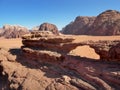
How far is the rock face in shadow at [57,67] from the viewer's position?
316 inches

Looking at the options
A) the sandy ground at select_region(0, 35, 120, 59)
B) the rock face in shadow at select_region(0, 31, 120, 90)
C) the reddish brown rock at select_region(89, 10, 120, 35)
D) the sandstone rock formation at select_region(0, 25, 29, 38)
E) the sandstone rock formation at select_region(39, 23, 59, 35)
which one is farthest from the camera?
the sandstone rock formation at select_region(0, 25, 29, 38)

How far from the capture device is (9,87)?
9.90 meters

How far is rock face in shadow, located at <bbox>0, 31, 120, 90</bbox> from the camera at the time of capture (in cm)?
802

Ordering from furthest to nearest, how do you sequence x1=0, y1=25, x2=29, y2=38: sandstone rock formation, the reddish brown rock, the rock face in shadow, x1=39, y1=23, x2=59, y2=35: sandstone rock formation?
1. x1=0, y1=25, x2=29, y2=38: sandstone rock formation
2. x1=39, y1=23, x2=59, y2=35: sandstone rock formation
3. the reddish brown rock
4. the rock face in shadow

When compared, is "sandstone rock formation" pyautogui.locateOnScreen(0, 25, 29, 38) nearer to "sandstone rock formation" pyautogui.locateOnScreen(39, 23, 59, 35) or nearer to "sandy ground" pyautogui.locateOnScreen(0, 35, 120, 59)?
"sandstone rock formation" pyautogui.locateOnScreen(39, 23, 59, 35)

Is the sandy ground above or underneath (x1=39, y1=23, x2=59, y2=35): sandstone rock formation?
underneath

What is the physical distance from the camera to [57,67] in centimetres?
1012

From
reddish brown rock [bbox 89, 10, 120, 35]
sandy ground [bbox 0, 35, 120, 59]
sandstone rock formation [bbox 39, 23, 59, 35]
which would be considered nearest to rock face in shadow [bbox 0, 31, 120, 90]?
sandy ground [bbox 0, 35, 120, 59]

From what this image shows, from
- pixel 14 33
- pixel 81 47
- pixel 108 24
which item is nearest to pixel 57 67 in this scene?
pixel 81 47

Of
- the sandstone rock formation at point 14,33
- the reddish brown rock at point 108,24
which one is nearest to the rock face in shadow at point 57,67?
the reddish brown rock at point 108,24

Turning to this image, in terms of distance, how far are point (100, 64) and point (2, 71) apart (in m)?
5.72

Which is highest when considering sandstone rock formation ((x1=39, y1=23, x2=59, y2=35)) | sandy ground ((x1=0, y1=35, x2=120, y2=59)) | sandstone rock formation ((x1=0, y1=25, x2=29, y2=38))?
sandstone rock formation ((x1=39, y1=23, x2=59, y2=35))

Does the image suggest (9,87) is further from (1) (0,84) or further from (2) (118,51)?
(2) (118,51)

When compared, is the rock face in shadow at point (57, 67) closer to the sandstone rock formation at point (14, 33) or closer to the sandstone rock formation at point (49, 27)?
the sandstone rock formation at point (49, 27)
